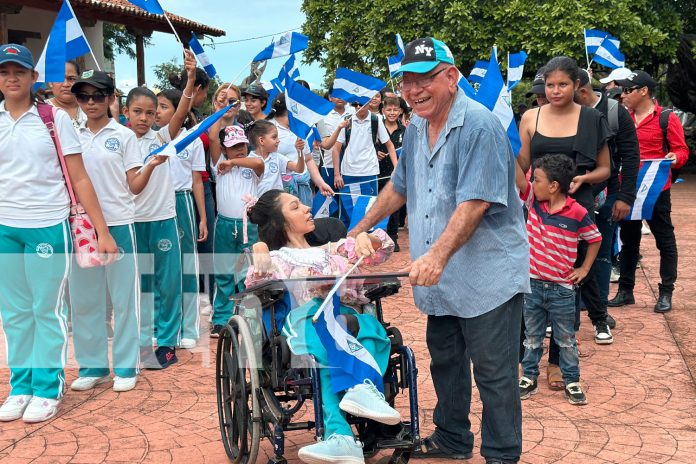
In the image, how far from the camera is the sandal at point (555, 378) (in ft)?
17.1

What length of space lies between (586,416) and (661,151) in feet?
11.8

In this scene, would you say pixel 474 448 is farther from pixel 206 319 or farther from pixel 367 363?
pixel 206 319

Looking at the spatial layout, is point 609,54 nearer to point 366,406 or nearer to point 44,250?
point 44,250

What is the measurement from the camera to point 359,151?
9969 mm

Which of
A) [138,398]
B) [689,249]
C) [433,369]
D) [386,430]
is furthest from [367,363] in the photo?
[689,249]

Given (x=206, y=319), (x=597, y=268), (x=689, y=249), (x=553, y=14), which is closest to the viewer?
(x=597, y=268)

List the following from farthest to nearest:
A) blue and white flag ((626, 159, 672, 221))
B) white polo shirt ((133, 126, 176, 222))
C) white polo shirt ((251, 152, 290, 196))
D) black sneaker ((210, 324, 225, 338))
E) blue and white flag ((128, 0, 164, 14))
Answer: blue and white flag ((626, 159, 672, 221)) → white polo shirt ((251, 152, 290, 196)) → black sneaker ((210, 324, 225, 338)) → blue and white flag ((128, 0, 164, 14)) → white polo shirt ((133, 126, 176, 222))

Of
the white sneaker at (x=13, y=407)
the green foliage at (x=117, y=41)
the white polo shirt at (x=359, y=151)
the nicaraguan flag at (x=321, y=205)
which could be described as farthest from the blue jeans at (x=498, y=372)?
the green foliage at (x=117, y=41)

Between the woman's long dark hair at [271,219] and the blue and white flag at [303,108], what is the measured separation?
308cm

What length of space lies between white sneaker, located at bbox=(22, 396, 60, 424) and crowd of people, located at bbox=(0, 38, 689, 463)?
0.04ft

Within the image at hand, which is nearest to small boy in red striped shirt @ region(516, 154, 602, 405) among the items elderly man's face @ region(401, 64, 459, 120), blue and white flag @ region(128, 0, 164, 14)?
elderly man's face @ region(401, 64, 459, 120)

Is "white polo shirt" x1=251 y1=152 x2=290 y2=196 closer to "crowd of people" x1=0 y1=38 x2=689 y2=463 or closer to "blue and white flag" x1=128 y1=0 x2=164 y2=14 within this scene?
"crowd of people" x1=0 y1=38 x2=689 y2=463

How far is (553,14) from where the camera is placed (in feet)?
67.1

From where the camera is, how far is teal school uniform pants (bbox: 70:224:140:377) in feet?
17.4
